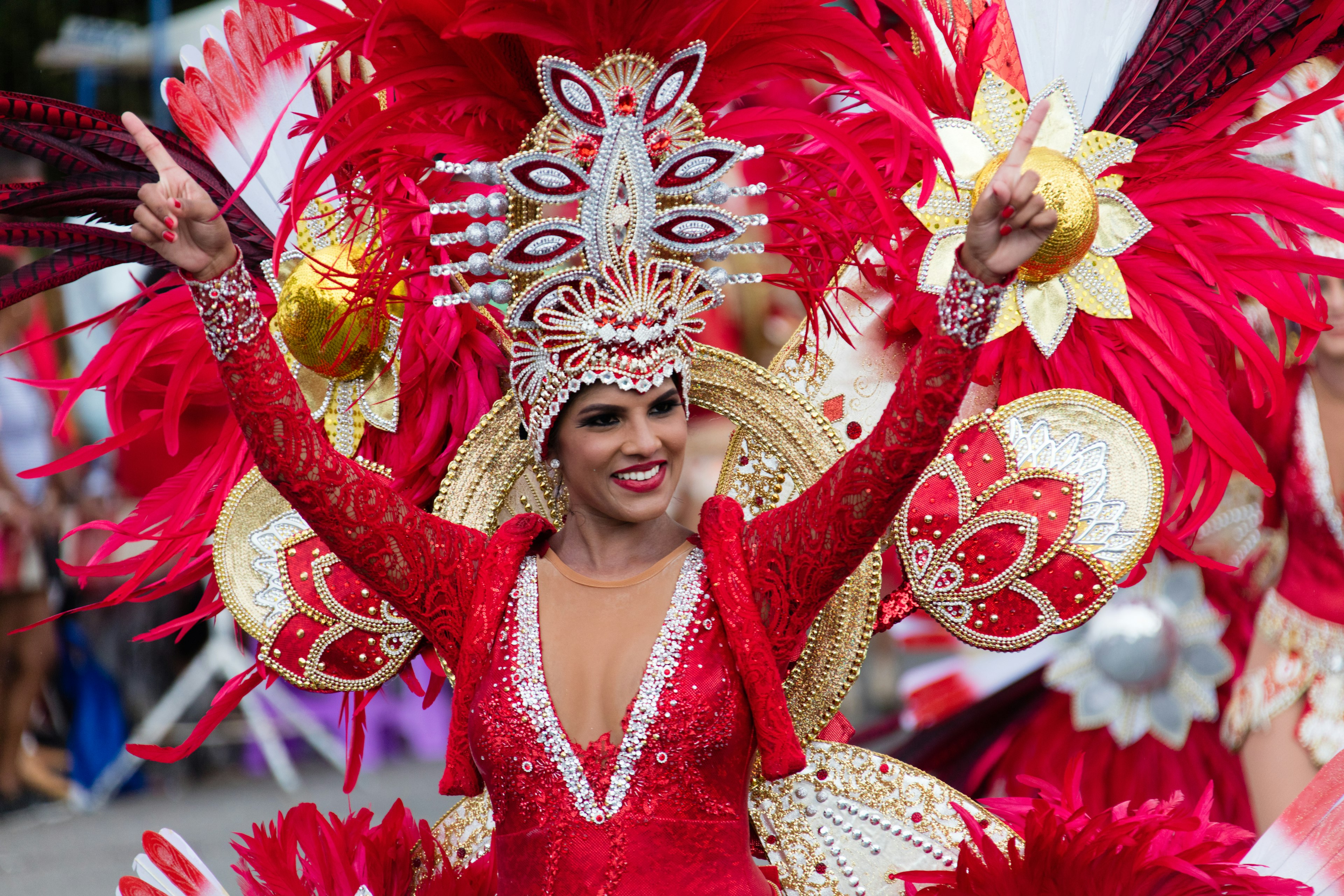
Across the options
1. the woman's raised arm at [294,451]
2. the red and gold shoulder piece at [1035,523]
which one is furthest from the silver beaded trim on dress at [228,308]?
the red and gold shoulder piece at [1035,523]

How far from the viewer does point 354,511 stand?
6.94ft

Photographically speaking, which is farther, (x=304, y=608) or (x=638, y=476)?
(x=304, y=608)

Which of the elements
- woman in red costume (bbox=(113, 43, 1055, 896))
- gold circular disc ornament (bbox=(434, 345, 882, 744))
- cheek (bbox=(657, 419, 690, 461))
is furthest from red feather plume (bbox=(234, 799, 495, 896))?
cheek (bbox=(657, 419, 690, 461))

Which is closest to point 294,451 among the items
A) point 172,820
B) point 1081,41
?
point 1081,41

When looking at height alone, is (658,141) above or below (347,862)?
above

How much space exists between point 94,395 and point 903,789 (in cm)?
537

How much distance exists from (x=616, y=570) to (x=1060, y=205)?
3.05 feet

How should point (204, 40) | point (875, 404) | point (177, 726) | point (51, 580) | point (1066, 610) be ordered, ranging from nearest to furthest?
point (1066, 610) < point (875, 404) < point (204, 40) < point (51, 580) < point (177, 726)

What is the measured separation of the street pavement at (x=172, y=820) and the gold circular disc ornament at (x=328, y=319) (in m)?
2.22

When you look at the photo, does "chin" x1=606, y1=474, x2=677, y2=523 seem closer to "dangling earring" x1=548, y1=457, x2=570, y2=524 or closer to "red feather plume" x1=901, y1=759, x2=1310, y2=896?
"dangling earring" x1=548, y1=457, x2=570, y2=524

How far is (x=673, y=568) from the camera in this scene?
2236 millimetres

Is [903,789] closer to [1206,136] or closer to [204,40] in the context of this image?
[1206,136]

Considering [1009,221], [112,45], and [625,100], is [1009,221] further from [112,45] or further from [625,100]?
[112,45]

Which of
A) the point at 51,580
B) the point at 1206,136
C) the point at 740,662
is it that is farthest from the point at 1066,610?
the point at 51,580
